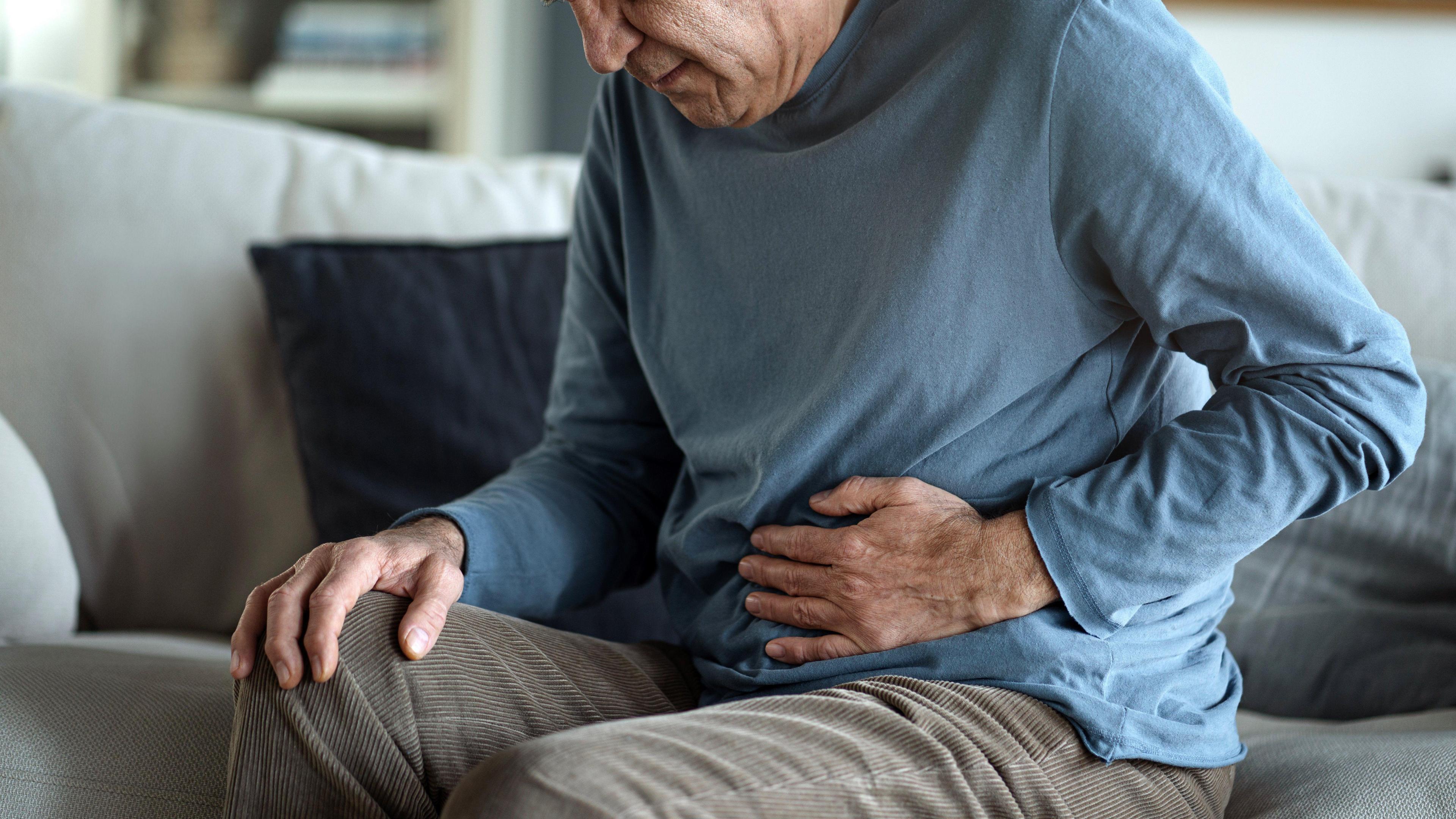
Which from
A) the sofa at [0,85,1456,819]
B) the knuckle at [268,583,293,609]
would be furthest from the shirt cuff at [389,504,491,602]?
the sofa at [0,85,1456,819]

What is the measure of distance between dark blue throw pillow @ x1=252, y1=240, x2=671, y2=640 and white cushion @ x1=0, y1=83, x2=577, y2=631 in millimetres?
118

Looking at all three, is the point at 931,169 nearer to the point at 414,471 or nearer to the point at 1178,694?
the point at 1178,694

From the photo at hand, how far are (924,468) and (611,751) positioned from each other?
0.33 meters

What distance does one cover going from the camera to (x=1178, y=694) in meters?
0.82

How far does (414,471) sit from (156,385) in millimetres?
371

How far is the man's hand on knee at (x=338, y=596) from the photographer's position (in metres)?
0.72

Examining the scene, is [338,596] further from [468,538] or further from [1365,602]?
[1365,602]

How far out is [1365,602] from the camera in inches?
49.5

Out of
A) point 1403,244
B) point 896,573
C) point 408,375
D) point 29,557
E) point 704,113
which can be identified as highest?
point 704,113

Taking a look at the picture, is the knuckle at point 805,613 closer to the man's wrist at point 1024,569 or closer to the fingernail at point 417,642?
the man's wrist at point 1024,569

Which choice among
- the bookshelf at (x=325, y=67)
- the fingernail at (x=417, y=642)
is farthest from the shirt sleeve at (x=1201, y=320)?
the bookshelf at (x=325, y=67)

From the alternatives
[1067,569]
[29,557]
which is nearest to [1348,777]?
[1067,569]

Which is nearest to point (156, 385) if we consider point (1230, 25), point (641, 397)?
point (641, 397)

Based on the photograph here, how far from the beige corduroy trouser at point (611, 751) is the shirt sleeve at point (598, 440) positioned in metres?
Answer: 0.19
